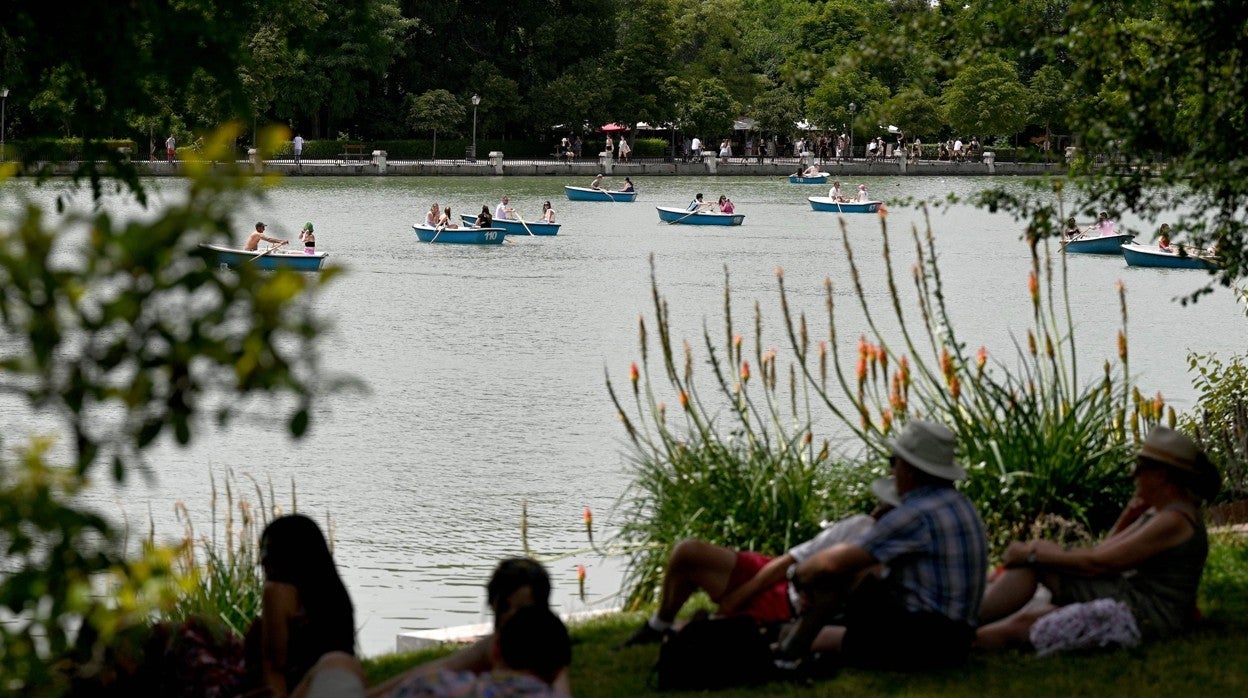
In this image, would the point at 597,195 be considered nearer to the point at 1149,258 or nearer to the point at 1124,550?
the point at 1149,258

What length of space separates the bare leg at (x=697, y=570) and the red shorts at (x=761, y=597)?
29 mm

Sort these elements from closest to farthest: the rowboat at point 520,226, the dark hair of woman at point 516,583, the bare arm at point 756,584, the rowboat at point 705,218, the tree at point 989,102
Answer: the dark hair of woman at point 516,583 → the bare arm at point 756,584 → the rowboat at point 520,226 → the rowboat at point 705,218 → the tree at point 989,102

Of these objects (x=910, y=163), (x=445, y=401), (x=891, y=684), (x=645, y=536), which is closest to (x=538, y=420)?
(x=445, y=401)

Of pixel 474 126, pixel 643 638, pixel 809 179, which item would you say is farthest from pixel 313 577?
pixel 474 126

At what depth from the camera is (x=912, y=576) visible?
610 centimetres

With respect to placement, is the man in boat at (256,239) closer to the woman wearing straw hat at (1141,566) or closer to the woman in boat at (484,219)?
the woman in boat at (484,219)

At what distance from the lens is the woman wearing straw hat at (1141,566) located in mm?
6309

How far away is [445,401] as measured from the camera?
2144cm

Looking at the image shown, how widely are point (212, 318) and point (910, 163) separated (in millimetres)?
82215

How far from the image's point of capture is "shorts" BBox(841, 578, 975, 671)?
6141 millimetres

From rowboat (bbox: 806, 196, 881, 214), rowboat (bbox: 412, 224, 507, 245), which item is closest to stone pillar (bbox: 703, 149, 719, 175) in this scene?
rowboat (bbox: 806, 196, 881, 214)

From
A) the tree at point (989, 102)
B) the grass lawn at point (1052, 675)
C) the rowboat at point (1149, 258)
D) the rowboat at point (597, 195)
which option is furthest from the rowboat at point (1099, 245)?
the tree at point (989, 102)

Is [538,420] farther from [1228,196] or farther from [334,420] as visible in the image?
[1228,196]

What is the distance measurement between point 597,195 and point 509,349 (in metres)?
33.6
